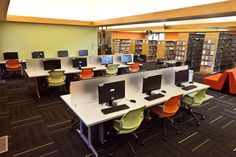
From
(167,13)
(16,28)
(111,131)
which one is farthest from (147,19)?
(16,28)

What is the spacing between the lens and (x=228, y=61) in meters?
10.3

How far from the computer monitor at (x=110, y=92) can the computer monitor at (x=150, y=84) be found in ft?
1.91

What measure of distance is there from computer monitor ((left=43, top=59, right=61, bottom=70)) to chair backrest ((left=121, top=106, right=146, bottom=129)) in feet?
12.6

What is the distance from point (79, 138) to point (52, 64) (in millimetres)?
3172

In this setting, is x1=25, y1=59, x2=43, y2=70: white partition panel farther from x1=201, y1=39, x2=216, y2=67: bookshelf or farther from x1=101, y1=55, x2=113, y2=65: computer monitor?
x1=201, y1=39, x2=216, y2=67: bookshelf

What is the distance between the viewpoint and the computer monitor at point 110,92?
9.03 ft

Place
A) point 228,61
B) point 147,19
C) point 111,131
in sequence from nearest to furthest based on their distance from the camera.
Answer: point 111,131
point 147,19
point 228,61

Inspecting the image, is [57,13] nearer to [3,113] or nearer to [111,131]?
[3,113]

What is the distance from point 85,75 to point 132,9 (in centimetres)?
282

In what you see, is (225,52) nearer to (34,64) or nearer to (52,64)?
(52,64)

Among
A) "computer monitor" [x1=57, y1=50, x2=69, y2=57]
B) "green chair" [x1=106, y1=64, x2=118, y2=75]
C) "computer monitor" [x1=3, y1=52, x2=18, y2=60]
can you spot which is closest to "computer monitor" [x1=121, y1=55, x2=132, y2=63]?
"green chair" [x1=106, y1=64, x2=118, y2=75]

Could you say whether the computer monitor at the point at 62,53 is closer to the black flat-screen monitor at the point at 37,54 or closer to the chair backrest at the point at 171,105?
the black flat-screen monitor at the point at 37,54

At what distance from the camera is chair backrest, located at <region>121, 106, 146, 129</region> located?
8.04 ft

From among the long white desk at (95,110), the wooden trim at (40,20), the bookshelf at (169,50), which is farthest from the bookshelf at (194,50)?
the long white desk at (95,110)
